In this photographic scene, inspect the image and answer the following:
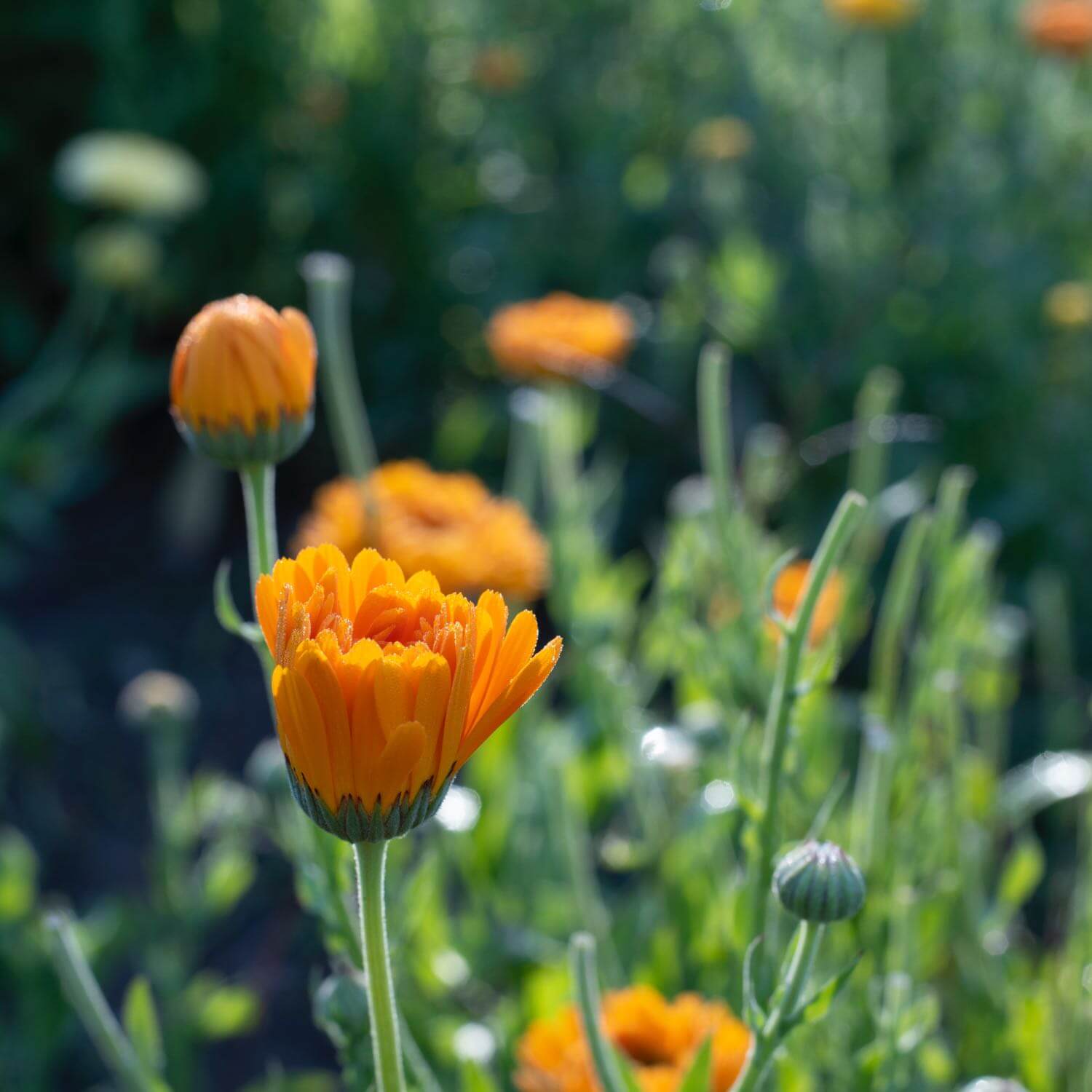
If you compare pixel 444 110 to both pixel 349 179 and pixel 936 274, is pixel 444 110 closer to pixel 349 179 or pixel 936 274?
pixel 349 179

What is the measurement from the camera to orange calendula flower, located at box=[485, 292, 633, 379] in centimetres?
134

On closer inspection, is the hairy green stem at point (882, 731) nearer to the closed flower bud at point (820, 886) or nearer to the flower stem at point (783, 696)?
the flower stem at point (783, 696)

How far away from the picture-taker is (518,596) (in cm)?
119

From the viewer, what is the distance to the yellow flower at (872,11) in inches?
87.9

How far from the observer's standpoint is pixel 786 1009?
0.54 meters

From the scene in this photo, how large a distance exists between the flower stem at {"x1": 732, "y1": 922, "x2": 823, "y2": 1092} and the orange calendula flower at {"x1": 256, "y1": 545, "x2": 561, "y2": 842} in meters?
0.18

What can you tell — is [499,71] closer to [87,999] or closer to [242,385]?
[242,385]

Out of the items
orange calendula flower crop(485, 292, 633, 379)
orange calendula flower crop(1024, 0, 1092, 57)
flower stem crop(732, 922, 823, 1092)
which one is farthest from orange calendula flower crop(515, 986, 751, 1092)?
orange calendula flower crop(1024, 0, 1092, 57)

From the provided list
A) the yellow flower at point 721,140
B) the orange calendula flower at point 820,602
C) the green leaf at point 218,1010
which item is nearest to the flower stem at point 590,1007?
the orange calendula flower at point 820,602

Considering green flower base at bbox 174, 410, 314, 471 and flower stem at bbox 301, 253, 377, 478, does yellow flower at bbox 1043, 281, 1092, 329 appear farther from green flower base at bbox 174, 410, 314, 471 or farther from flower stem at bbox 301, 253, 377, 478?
green flower base at bbox 174, 410, 314, 471

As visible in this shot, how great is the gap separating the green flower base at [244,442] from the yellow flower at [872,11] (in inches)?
74.8

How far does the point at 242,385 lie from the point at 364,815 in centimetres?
27

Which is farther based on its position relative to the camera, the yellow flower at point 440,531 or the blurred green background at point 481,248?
the blurred green background at point 481,248

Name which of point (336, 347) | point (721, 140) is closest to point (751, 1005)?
point (336, 347)
